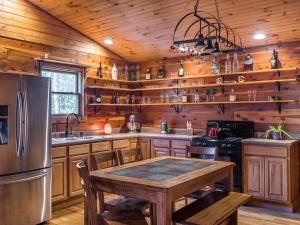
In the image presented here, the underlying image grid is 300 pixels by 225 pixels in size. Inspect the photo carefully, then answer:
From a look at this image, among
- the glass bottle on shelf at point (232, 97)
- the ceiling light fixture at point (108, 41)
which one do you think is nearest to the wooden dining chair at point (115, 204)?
the glass bottle on shelf at point (232, 97)

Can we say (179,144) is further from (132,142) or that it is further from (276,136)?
(276,136)

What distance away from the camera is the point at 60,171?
4.16m

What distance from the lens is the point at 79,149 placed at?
4453 millimetres

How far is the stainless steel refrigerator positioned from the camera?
128 inches

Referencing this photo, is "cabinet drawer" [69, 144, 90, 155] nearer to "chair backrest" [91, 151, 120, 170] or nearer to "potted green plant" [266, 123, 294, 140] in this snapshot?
"chair backrest" [91, 151, 120, 170]

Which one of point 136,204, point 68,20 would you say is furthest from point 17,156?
point 68,20

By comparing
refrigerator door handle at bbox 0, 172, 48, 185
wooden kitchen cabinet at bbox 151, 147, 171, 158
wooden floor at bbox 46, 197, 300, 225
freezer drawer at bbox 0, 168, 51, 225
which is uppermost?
wooden kitchen cabinet at bbox 151, 147, 171, 158

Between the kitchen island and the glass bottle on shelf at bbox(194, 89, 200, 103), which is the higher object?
the glass bottle on shelf at bbox(194, 89, 200, 103)

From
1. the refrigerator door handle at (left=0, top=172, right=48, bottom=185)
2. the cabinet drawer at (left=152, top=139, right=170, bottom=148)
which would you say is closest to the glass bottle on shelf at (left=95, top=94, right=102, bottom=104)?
the cabinet drawer at (left=152, top=139, right=170, bottom=148)

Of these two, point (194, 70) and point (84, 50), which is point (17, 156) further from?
point (194, 70)

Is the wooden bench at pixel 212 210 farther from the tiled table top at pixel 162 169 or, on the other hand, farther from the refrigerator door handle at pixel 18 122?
the refrigerator door handle at pixel 18 122

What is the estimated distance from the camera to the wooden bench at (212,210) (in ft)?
7.72

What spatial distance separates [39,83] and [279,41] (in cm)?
342

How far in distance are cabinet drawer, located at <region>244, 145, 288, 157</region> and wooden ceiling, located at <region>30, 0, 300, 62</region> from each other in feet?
5.23
